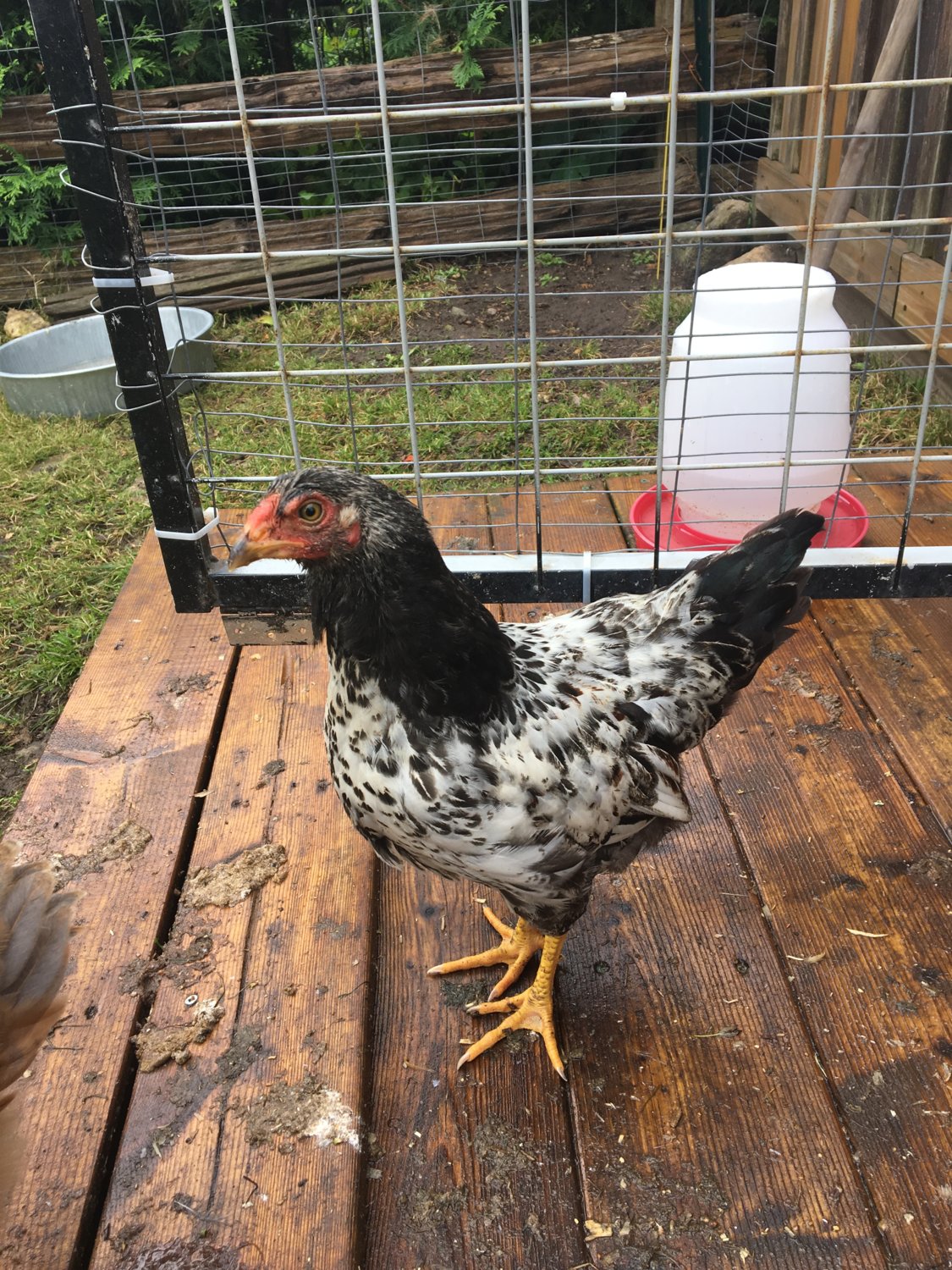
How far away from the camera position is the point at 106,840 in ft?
6.59

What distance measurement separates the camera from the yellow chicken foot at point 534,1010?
164 centimetres

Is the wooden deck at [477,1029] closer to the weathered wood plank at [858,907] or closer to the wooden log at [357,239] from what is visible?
the weathered wood plank at [858,907]

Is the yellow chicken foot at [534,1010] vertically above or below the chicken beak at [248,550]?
below

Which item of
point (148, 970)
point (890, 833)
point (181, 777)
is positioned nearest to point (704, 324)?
point (890, 833)

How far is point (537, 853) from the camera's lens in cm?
152

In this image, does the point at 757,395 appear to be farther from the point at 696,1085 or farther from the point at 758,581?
the point at 696,1085

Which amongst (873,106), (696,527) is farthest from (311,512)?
(873,106)

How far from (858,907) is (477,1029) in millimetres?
809

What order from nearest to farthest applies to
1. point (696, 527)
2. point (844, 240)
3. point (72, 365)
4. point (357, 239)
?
point (696, 527), point (844, 240), point (72, 365), point (357, 239)

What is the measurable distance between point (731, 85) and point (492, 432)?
3.04 meters

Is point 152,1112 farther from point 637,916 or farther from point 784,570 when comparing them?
point 784,570

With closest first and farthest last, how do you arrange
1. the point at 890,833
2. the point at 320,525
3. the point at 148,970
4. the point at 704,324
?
the point at 320,525
the point at 148,970
the point at 890,833
the point at 704,324

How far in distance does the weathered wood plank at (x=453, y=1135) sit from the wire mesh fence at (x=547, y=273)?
3.38 feet

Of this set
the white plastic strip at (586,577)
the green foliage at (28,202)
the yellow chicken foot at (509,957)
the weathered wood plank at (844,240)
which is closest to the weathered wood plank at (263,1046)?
the yellow chicken foot at (509,957)
